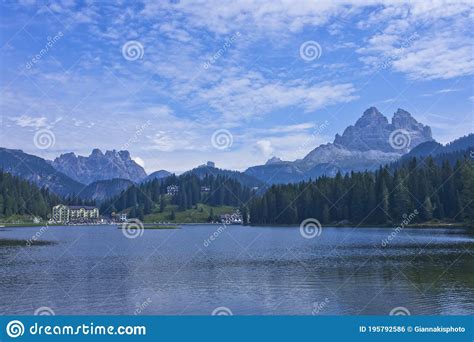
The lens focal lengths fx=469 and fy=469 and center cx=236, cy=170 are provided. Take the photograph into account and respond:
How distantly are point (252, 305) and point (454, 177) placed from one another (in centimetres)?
18119

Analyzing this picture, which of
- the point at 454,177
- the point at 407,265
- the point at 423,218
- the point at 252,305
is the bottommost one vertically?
the point at 252,305

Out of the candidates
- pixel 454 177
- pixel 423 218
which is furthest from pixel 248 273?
pixel 454 177

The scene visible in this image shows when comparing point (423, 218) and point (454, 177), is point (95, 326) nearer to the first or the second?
point (423, 218)

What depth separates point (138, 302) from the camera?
4466 centimetres

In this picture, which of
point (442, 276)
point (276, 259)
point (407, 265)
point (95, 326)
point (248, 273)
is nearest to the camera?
point (95, 326)

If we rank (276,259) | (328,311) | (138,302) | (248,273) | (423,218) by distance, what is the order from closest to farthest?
(328,311) < (138,302) < (248,273) < (276,259) < (423,218)

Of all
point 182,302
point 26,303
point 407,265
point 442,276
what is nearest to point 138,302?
point 182,302

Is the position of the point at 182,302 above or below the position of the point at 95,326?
above

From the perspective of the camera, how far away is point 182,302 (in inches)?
1729

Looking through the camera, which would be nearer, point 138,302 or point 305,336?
point 305,336

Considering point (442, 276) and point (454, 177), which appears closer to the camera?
point (442, 276)

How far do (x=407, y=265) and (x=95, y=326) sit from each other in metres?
55.1

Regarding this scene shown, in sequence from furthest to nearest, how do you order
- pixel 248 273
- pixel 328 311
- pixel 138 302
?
pixel 248 273
pixel 138 302
pixel 328 311

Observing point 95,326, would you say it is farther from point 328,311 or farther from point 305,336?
point 328,311
